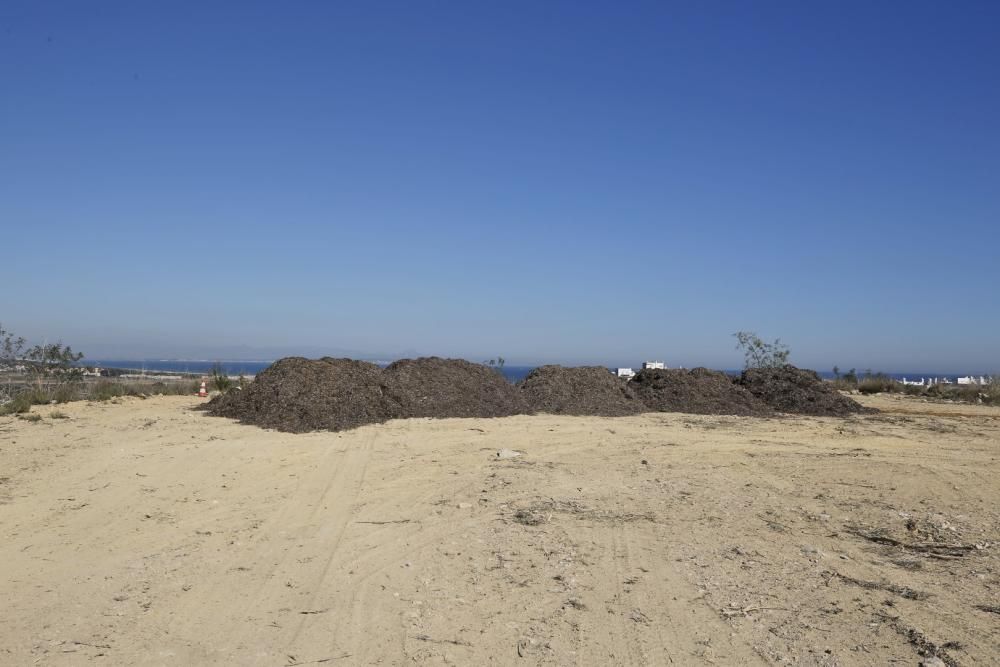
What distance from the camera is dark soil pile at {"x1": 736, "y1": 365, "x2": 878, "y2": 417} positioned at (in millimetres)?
18484

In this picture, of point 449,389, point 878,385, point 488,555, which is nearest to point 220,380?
point 449,389

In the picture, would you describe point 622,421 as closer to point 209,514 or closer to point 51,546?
point 209,514

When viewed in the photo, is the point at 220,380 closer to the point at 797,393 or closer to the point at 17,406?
the point at 17,406

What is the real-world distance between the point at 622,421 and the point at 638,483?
7.01m

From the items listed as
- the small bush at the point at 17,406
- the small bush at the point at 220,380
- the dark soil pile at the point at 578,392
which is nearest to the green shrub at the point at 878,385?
the dark soil pile at the point at 578,392

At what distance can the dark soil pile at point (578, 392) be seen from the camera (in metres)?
17.2

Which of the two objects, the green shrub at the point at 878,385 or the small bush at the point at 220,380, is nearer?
the small bush at the point at 220,380

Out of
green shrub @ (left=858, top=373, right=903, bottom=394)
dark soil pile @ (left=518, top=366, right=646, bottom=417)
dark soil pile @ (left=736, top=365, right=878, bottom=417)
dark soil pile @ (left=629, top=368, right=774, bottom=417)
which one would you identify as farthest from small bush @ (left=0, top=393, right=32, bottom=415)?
green shrub @ (left=858, top=373, right=903, bottom=394)

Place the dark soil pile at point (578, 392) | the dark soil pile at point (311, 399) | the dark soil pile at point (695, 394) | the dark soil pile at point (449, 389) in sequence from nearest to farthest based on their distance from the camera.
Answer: the dark soil pile at point (311, 399)
the dark soil pile at point (449, 389)
the dark soil pile at point (578, 392)
the dark soil pile at point (695, 394)

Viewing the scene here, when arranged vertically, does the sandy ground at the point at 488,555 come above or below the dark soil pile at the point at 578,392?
below

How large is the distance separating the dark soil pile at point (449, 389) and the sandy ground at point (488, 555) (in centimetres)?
409

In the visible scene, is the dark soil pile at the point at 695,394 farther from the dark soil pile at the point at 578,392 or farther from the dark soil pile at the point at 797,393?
the dark soil pile at the point at 578,392

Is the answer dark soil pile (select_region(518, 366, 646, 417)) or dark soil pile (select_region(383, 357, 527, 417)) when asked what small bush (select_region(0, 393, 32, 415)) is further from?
dark soil pile (select_region(518, 366, 646, 417))

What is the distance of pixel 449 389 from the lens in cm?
1636
